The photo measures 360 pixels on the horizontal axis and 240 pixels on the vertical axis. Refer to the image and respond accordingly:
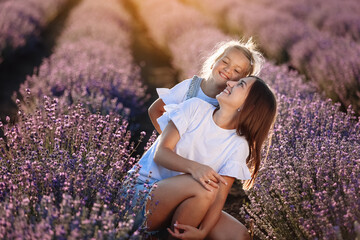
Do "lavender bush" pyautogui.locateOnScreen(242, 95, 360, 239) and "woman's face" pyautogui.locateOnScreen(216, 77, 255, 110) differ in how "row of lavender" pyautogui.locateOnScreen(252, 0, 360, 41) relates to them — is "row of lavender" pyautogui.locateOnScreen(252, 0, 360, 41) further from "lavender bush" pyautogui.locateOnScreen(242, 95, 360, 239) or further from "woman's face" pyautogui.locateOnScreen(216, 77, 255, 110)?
"woman's face" pyautogui.locateOnScreen(216, 77, 255, 110)

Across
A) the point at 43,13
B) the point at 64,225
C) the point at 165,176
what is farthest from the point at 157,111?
the point at 43,13

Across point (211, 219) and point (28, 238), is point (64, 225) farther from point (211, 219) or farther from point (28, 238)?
point (211, 219)

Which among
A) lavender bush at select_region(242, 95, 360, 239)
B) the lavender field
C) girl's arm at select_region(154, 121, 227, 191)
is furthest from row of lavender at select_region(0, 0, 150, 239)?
lavender bush at select_region(242, 95, 360, 239)

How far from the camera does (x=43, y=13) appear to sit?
1055 cm

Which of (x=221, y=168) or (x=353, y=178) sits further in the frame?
(x=221, y=168)

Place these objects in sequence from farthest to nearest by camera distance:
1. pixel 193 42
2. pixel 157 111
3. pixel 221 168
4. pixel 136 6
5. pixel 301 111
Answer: pixel 136 6
pixel 193 42
pixel 301 111
pixel 157 111
pixel 221 168

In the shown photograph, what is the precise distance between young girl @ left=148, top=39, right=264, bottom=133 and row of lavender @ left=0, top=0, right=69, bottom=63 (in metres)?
4.14

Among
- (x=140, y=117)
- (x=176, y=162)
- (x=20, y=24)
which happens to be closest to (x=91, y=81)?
(x=140, y=117)

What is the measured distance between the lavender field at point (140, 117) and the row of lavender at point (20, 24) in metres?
0.04

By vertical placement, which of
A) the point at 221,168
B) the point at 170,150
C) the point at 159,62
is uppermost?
the point at 170,150

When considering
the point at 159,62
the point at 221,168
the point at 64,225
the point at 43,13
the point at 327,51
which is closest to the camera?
the point at 64,225

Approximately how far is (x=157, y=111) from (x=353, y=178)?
121 centimetres

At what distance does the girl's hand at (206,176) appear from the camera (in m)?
2.01

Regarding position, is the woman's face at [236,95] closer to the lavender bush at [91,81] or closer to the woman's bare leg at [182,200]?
the woman's bare leg at [182,200]
